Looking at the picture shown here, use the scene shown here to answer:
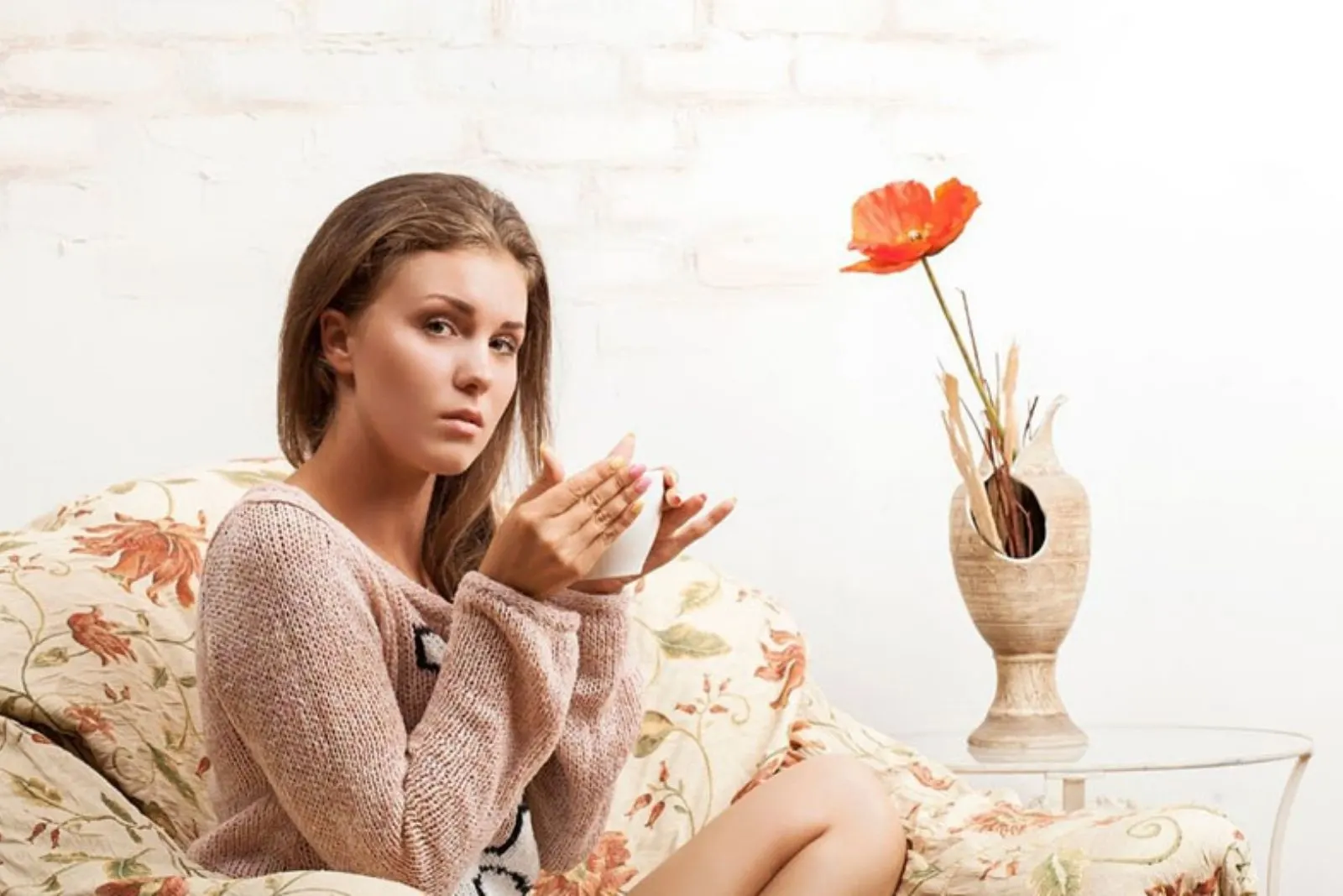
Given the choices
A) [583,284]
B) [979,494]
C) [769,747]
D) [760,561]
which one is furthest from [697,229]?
[769,747]

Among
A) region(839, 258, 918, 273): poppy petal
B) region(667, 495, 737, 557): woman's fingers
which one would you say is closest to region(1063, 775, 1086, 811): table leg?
region(839, 258, 918, 273): poppy petal

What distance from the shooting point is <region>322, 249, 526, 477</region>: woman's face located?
1.29 m

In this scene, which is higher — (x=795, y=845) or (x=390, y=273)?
(x=390, y=273)

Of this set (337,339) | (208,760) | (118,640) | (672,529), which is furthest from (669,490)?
(118,640)

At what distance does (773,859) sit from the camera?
1453 mm

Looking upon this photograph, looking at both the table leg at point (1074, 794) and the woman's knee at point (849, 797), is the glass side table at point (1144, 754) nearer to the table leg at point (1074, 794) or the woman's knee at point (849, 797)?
the table leg at point (1074, 794)

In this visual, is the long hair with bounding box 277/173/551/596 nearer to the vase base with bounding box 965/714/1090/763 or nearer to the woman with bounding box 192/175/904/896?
the woman with bounding box 192/175/904/896

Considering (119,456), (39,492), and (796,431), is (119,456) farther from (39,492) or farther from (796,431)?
(796,431)

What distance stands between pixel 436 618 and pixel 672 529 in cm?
18

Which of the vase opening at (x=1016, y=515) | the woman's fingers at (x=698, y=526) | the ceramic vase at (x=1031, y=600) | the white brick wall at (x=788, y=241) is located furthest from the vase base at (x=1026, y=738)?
the woman's fingers at (x=698, y=526)

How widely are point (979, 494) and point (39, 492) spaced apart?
1035 millimetres

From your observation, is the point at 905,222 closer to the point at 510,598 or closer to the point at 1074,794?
the point at 1074,794

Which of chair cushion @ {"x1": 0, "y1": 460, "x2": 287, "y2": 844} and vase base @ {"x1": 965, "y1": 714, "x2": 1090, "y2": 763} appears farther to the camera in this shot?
vase base @ {"x1": 965, "y1": 714, "x2": 1090, "y2": 763}

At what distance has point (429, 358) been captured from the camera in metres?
1.29
